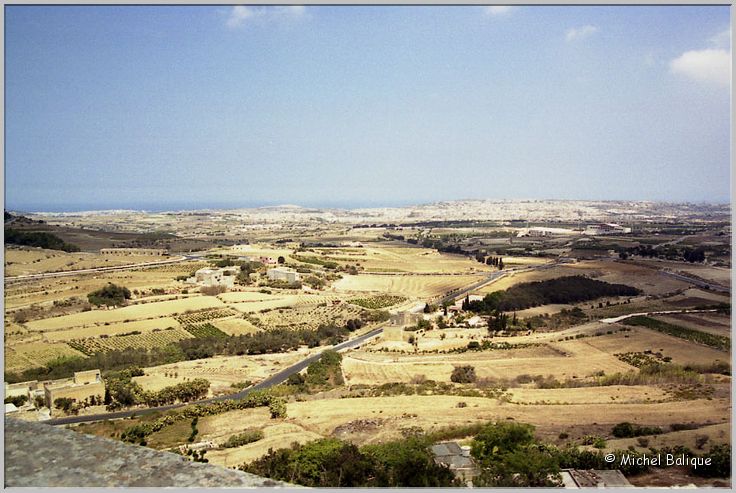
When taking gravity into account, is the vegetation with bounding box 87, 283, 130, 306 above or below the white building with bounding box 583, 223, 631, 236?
below

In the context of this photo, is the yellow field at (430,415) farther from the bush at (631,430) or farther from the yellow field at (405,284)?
the yellow field at (405,284)

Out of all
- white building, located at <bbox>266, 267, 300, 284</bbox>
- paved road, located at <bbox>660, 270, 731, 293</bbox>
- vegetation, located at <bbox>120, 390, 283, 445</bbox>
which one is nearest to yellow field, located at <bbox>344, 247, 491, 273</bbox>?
white building, located at <bbox>266, 267, 300, 284</bbox>

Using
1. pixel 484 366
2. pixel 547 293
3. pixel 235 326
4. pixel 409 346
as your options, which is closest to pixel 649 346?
pixel 484 366

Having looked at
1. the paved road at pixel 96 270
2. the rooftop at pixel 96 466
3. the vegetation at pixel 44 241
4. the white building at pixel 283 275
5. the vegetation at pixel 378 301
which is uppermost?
the vegetation at pixel 44 241

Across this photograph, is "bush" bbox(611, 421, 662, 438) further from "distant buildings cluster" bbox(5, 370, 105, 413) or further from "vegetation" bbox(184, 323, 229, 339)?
"vegetation" bbox(184, 323, 229, 339)

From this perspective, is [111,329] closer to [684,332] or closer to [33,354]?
[33,354]

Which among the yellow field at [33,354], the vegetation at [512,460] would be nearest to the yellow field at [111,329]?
the yellow field at [33,354]
